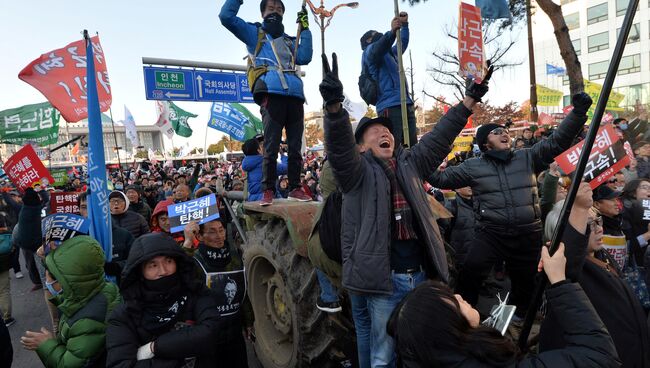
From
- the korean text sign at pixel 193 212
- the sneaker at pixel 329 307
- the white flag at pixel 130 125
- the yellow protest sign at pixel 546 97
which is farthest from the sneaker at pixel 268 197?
the white flag at pixel 130 125

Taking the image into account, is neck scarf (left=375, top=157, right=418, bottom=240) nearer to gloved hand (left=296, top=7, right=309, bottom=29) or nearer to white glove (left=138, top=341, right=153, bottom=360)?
white glove (left=138, top=341, right=153, bottom=360)

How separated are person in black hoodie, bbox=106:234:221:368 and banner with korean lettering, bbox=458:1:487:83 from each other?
300 cm

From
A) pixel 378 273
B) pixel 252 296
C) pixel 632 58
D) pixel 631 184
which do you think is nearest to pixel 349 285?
pixel 378 273

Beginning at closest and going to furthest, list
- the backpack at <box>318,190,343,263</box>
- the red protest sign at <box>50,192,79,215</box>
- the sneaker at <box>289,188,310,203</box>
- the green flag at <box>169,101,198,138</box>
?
the backpack at <box>318,190,343,263</box> < the sneaker at <box>289,188,310,203</box> < the red protest sign at <box>50,192,79,215</box> < the green flag at <box>169,101,198,138</box>

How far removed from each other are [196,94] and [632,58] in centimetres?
4246

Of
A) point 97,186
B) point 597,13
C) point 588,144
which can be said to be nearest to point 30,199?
point 97,186

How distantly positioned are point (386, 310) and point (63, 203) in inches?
144

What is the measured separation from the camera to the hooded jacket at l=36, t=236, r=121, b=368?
7.11 feet

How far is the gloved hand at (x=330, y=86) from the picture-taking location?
197cm

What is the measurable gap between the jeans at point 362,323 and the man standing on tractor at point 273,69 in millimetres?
1384

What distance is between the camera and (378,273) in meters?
2.10

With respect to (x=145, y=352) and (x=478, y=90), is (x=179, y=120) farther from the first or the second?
(x=478, y=90)

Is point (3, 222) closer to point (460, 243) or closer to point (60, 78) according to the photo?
point (60, 78)

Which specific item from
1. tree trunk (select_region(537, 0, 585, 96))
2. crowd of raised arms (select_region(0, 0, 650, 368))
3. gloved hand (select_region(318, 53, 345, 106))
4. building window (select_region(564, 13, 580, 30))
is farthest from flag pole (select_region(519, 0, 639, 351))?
building window (select_region(564, 13, 580, 30))
